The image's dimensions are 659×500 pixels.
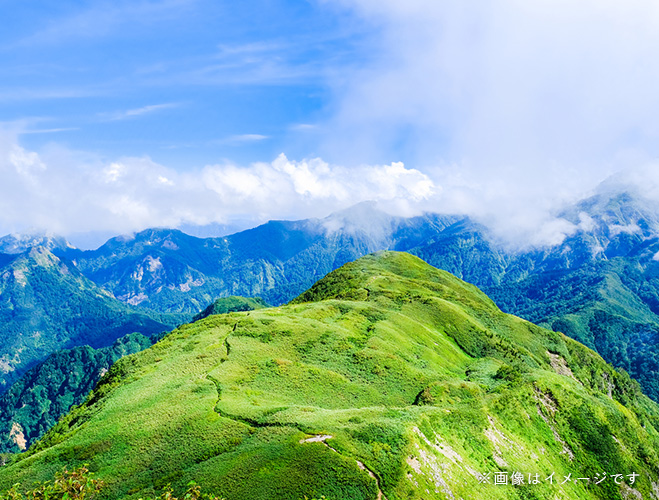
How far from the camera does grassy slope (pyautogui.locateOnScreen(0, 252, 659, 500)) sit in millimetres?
46938

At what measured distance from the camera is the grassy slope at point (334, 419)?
46938 mm

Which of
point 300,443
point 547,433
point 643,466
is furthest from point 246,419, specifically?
point 643,466

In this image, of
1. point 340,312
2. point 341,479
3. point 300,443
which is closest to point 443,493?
point 341,479

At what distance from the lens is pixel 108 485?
159ft

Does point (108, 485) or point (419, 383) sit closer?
point (108, 485)

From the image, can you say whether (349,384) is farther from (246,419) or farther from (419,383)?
(246,419)

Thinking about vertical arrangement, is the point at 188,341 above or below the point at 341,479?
above

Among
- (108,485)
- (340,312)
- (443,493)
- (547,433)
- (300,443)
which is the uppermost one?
(340,312)

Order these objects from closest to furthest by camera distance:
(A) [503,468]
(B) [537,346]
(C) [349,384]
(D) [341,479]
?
(D) [341,479]
(A) [503,468]
(C) [349,384]
(B) [537,346]

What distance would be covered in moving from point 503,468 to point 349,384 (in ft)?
103

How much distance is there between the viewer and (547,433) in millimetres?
83750

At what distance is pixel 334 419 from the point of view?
56.5 m

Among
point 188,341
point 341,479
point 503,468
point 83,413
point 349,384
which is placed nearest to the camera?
point 341,479

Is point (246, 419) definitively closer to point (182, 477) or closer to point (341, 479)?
point (182, 477)
